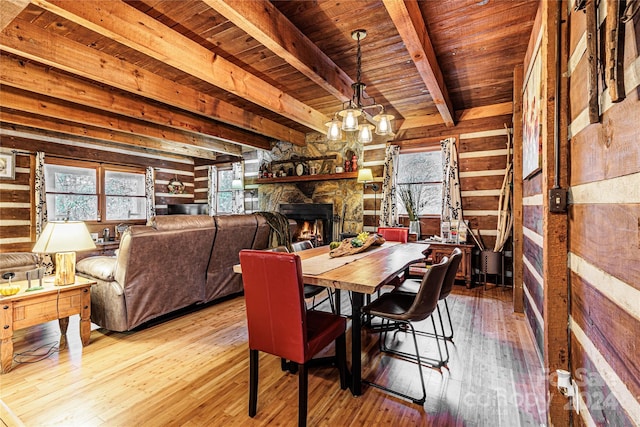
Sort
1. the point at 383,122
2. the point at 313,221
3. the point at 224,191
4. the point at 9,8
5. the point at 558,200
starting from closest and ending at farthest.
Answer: the point at 9,8 → the point at 558,200 → the point at 383,122 → the point at 313,221 → the point at 224,191

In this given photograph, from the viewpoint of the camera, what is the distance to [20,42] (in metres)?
2.52

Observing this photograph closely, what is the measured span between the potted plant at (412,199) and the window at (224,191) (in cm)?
444

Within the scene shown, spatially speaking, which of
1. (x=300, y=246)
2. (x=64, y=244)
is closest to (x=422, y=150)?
(x=300, y=246)

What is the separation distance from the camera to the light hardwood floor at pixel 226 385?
1727 mm

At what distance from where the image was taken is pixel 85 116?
4570 mm

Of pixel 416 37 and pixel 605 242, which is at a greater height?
pixel 416 37

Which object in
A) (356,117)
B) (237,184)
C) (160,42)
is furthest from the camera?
(237,184)

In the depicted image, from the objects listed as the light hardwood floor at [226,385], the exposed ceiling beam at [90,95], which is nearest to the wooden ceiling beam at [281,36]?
the light hardwood floor at [226,385]

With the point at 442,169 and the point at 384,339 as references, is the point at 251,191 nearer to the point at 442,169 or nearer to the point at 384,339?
the point at 442,169

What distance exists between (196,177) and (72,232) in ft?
20.7

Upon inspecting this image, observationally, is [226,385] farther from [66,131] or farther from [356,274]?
[66,131]

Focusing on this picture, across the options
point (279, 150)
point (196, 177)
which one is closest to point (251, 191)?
point (279, 150)

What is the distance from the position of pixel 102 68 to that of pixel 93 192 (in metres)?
4.44

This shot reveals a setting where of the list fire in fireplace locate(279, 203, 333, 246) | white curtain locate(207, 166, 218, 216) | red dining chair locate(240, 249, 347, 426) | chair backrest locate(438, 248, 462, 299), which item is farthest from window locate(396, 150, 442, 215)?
white curtain locate(207, 166, 218, 216)
